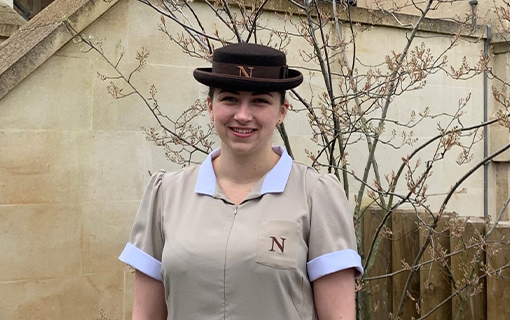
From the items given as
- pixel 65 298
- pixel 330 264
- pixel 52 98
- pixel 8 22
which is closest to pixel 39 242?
pixel 65 298

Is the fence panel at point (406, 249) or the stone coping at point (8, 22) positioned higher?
the stone coping at point (8, 22)

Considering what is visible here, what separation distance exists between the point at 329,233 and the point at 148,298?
0.55 m

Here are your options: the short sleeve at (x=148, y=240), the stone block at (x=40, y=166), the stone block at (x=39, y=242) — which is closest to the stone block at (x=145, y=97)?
the stone block at (x=40, y=166)

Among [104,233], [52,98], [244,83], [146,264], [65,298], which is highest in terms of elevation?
[52,98]

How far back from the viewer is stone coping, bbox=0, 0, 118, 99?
14.0 ft

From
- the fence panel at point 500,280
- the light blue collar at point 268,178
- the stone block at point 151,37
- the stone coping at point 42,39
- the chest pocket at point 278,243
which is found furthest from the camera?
the stone block at point 151,37

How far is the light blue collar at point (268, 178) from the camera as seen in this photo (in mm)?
2061

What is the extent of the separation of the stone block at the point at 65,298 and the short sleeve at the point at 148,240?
95.7 inches

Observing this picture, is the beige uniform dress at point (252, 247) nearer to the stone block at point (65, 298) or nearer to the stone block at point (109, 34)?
the stone block at point (65, 298)

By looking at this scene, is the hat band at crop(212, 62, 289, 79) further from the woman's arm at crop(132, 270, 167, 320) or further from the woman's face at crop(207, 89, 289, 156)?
the woman's arm at crop(132, 270, 167, 320)

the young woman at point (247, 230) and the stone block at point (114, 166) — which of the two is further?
the stone block at point (114, 166)

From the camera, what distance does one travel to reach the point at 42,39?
435cm

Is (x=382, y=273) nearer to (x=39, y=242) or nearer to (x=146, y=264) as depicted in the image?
(x=39, y=242)

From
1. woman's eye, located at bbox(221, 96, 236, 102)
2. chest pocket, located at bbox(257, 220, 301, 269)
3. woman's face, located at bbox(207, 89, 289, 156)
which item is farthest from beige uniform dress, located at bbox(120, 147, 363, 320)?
woman's eye, located at bbox(221, 96, 236, 102)
